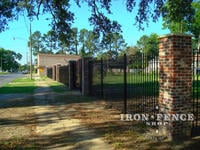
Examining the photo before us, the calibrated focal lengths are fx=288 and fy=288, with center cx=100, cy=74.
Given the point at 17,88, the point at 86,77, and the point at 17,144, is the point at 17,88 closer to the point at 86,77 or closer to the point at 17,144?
the point at 86,77

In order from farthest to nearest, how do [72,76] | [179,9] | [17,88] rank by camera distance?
[17,88] → [72,76] → [179,9]

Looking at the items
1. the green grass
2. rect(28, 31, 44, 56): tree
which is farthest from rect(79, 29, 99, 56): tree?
the green grass

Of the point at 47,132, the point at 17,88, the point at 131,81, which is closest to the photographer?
the point at 47,132

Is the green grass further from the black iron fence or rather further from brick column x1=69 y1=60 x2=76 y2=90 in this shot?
the black iron fence

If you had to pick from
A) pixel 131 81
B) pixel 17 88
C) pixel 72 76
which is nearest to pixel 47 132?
pixel 131 81

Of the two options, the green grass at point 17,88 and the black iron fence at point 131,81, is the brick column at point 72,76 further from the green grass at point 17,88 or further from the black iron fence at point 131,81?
the black iron fence at point 131,81

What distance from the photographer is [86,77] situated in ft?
53.2

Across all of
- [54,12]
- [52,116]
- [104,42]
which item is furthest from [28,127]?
[54,12]

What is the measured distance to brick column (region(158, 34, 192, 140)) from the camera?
6.51 meters

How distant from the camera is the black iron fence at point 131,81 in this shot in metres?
8.62

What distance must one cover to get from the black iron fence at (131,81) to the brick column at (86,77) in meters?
1.44

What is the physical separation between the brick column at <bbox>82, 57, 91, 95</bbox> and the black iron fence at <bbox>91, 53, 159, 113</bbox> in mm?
1442

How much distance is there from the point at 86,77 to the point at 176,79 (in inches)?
392

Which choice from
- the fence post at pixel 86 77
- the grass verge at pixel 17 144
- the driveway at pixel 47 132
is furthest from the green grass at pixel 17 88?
the grass verge at pixel 17 144
